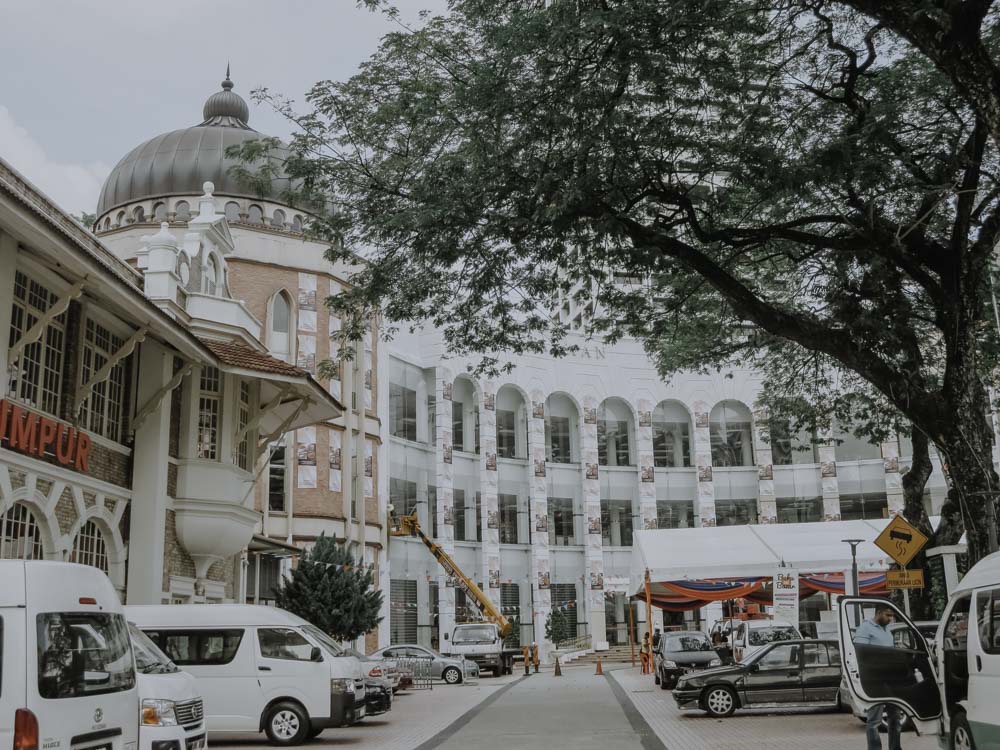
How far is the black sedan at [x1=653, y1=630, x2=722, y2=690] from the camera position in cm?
2591

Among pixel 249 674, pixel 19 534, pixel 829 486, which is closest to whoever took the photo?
pixel 19 534

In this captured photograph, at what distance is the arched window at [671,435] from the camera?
60875 millimetres

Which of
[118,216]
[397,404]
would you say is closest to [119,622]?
[118,216]

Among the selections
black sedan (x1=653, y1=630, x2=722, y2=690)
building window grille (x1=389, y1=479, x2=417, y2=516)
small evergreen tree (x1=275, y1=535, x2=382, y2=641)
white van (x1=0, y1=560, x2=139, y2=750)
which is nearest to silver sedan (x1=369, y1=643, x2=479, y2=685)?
small evergreen tree (x1=275, y1=535, x2=382, y2=641)

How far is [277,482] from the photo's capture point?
132 feet

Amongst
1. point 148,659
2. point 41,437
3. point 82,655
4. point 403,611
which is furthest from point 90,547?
point 403,611

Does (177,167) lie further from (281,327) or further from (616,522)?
(616,522)

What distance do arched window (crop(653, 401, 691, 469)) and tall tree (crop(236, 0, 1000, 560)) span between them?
43.1 metres

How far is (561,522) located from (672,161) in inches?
1744

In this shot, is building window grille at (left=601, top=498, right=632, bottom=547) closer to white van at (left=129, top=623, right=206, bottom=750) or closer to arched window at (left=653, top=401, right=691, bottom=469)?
arched window at (left=653, top=401, right=691, bottom=469)

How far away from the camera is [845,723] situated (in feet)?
57.4

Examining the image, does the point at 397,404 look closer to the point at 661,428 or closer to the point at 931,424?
the point at 661,428

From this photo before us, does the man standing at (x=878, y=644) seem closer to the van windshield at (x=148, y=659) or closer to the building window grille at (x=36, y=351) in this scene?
the van windshield at (x=148, y=659)

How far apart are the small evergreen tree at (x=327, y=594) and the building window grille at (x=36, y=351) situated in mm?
14029
